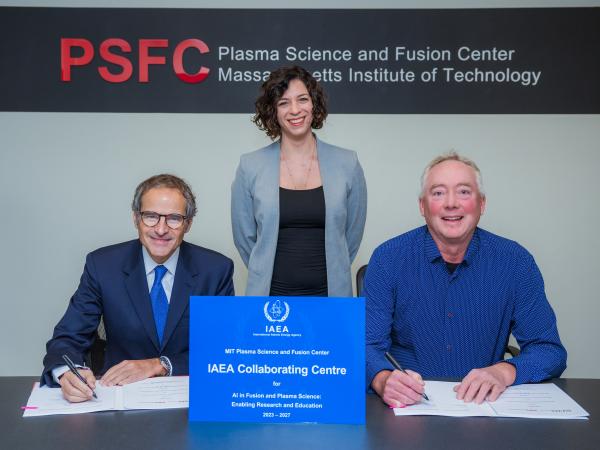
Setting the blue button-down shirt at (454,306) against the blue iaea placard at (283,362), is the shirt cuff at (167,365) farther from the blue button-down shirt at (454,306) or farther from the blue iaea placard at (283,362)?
the blue button-down shirt at (454,306)

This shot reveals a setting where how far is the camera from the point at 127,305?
7.61 ft

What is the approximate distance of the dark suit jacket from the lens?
2.26 m

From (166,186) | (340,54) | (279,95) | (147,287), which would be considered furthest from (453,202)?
(340,54)

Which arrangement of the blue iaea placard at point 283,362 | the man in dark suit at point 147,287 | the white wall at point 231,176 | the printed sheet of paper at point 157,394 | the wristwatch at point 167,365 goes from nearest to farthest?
the blue iaea placard at point 283,362
the printed sheet of paper at point 157,394
the wristwatch at point 167,365
the man in dark suit at point 147,287
the white wall at point 231,176

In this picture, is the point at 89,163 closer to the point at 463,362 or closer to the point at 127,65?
the point at 127,65

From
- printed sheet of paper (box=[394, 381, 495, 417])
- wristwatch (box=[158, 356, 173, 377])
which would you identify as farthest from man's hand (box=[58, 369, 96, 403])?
printed sheet of paper (box=[394, 381, 495, 417])

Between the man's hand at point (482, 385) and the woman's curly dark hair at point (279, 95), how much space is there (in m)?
1.73

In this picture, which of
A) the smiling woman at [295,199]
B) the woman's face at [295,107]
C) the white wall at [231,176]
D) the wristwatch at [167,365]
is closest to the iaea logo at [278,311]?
the wristwatch at [167,365]

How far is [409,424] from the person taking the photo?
1.54m

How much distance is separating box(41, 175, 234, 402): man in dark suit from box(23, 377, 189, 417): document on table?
16.1 inches

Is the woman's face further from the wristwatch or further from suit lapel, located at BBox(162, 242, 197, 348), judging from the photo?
the wristwatch

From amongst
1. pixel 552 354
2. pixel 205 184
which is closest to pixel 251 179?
pixel 205 184

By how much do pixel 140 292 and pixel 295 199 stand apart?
98 centimetres

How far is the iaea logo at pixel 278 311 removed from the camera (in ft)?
5.08
